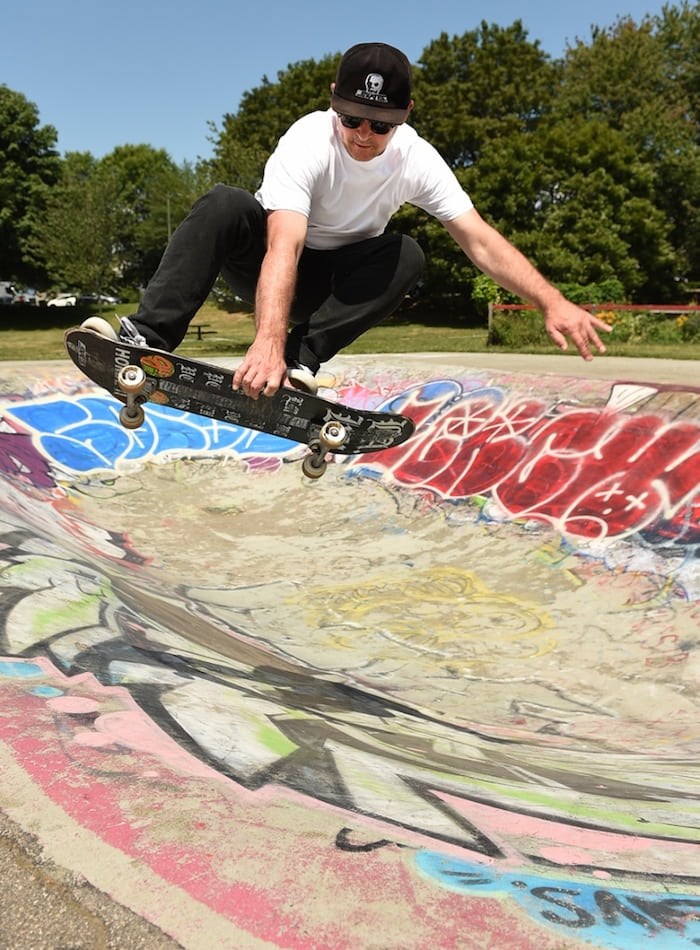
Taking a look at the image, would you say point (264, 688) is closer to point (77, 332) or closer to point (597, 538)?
point (77, 332)

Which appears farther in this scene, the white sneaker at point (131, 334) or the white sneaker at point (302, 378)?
the white sneaker at point (302, 378)

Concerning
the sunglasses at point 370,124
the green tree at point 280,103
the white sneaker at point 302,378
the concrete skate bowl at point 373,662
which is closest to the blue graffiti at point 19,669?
the concrete skate bowl at point 373,662

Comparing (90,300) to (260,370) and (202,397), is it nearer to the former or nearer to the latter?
(202,397)

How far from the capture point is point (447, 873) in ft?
5.64

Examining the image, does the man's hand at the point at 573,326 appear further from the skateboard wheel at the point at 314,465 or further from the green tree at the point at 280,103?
the green tree at the point at 280,103

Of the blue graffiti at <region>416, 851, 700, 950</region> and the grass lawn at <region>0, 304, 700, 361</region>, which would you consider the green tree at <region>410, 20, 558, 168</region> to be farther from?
the blue graffiti at <region>416, 851, 700, 950</region>

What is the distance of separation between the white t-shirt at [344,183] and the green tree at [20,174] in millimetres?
32832

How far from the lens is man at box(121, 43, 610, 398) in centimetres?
337

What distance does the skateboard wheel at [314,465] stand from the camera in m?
4.28

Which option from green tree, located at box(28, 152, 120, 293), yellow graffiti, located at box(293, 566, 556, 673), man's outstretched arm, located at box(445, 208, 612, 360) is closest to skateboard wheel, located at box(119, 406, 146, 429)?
man's outstretched arm, located at box(445, 208, 612, 360)

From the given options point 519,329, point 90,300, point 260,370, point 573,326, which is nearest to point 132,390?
point 260,370

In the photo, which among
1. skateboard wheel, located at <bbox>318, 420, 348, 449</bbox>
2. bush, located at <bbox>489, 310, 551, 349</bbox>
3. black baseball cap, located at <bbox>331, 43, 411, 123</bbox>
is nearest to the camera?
black baseball cap, located at <bbox>331, 43, 411, 123</bbox>

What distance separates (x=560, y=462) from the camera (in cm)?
817

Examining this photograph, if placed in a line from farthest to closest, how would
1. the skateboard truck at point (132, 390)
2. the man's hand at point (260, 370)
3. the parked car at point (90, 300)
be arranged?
the parked car at point (90, 300) < the skateboard truck at point (132, 390) < the man's hand at point (260, 370)
